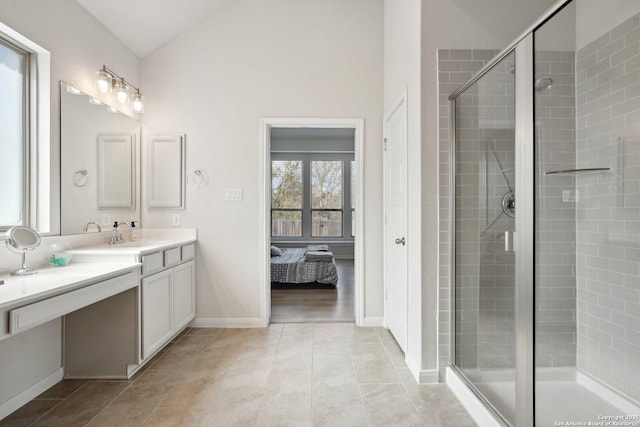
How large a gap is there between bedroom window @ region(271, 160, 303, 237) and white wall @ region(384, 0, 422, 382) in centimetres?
494

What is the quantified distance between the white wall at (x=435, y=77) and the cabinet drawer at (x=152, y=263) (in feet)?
6.43

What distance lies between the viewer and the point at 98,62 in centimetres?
286

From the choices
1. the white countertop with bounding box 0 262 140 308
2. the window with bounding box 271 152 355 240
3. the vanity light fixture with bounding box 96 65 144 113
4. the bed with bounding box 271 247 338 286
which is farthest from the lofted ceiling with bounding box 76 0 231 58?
the window with bounding box 271 152 355 240

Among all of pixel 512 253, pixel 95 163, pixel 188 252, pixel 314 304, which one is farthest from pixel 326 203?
pixel 512 253

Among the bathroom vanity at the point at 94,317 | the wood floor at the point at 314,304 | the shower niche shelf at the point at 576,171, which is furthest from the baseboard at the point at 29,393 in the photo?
the shower niche shelf at the point at 576,171

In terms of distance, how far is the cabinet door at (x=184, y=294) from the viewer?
2982mm

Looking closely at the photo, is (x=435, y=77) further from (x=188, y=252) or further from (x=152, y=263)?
(x=188, y=252)

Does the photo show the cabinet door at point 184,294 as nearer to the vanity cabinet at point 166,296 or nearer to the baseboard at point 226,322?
the vanity cabinet at point 166,296

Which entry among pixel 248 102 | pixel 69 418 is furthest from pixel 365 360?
pixel 248 102

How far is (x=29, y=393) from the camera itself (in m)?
2.13

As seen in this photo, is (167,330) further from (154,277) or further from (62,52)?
(62,52)

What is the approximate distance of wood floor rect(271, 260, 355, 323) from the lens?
369cm

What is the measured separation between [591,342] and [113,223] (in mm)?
3632

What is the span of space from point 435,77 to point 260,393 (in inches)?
93.0
